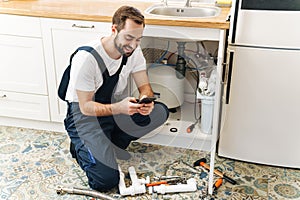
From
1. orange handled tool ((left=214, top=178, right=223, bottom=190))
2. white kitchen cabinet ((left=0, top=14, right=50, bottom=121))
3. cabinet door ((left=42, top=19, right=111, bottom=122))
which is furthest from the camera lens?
white kitchen cabinet ((left=0, top=14, right=50, bottom=121))

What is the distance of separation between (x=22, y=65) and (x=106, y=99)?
65 cm

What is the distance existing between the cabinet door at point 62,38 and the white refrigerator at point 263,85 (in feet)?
2.44

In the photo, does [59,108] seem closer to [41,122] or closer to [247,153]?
[41,122]

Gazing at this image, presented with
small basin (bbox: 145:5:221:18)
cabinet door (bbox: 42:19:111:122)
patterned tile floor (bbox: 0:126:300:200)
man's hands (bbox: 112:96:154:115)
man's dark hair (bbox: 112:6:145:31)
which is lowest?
patterned tile floor (bbox: 0:126:300:200)

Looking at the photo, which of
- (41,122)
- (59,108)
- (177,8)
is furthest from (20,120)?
(177,8)

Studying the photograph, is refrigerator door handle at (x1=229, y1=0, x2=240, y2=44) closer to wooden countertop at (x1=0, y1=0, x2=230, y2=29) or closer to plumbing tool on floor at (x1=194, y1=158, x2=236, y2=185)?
wooden countertop at (x1=0, y1=0, x2=230, y2=29)

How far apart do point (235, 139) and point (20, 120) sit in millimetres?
1431

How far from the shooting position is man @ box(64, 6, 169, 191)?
195 centimetres

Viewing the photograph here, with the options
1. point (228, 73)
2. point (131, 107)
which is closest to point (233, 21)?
point (228, 73)

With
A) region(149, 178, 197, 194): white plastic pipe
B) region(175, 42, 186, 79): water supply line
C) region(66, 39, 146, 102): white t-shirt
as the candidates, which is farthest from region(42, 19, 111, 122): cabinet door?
region(149, 178, 197, 194): white plastic pipe

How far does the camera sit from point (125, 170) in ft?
7.39

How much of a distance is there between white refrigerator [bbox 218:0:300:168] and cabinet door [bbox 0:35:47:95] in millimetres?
1131

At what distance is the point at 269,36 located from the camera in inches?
78.4

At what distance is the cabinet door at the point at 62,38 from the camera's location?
87.0 inches
